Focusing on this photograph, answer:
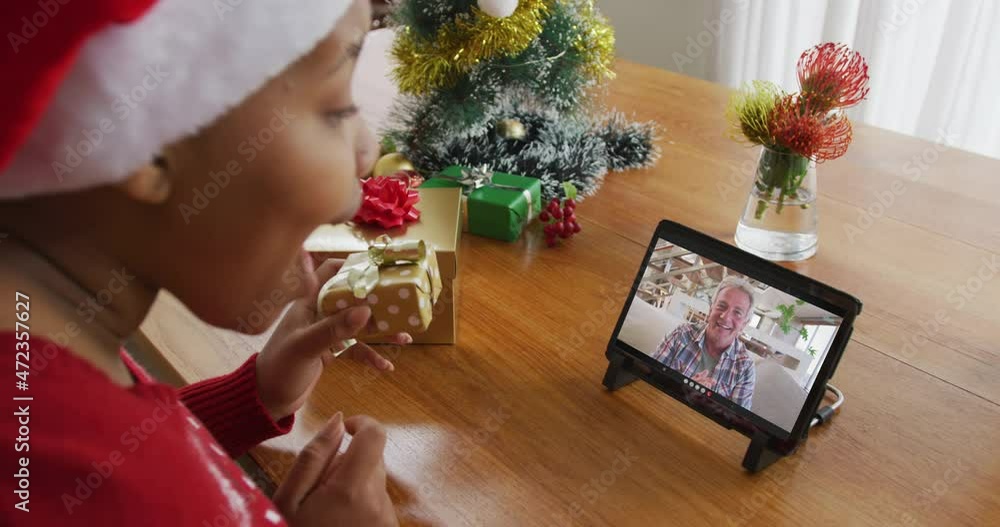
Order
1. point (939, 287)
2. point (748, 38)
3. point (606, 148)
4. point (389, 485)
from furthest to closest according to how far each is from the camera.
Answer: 1. point (748, 38)
2. point (606, 148)
3. point (939, 287)
4. point (389, 485)

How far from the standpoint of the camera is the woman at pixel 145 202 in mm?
395

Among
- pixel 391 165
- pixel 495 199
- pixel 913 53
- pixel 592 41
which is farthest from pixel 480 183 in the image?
pixel 913 53

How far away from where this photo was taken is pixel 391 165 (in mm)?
1192

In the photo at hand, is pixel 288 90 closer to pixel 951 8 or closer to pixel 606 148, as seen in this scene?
pixel 606 148

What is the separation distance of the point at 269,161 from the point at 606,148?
0.86m

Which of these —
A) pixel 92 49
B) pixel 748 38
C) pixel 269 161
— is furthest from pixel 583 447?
pixel 748 38

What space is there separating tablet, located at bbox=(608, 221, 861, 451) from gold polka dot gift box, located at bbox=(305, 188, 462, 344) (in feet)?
0.61

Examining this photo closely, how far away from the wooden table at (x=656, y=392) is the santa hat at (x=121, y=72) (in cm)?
41

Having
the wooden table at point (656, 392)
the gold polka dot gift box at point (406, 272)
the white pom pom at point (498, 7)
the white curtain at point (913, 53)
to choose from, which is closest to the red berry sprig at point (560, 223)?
the wooden table at point (656, 392)

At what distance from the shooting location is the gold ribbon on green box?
82 cm

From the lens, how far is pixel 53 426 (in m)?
0.47

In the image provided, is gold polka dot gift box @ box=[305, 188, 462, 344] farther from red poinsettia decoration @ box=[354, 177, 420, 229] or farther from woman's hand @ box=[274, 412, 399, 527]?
woman's hand @ box=[274, 412, 399, 527]

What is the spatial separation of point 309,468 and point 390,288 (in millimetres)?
203

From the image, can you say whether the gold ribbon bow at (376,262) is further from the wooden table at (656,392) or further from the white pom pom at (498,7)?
the white pom pom at (498,7)
